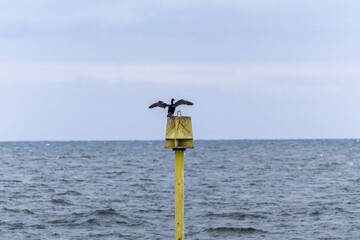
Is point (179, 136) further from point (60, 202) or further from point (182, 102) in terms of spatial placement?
point (60, 202)

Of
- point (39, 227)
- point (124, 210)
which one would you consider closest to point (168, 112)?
point (39, 227)

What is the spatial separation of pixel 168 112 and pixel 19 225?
1751cm

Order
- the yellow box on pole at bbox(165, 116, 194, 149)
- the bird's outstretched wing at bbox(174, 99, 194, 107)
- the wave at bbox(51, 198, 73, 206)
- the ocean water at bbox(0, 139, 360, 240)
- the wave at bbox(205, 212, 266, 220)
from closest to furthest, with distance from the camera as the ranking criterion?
the yellow box on pole at bbox(165, 116, 194, 149) < the bird's outstretched wing at bbox(174, 99, 194, 107) < the ocean water at bbox(0, 139, 360, 240) < the wave at bbox(205, 212, 266, 220) < the wave at bbox(51, 198, 73, 206)

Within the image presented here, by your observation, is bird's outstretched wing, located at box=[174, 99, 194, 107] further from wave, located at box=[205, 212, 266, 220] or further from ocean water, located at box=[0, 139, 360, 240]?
wave, located at box=[205, 212, 266, 220]

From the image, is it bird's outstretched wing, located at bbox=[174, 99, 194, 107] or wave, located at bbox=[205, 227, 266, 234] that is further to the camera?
wave, located at bbox=[205, 227, 266, 234]

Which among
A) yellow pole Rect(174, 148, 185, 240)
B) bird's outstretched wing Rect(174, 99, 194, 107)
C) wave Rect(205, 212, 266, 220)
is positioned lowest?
wave Rect(205, 212, 266, 220)

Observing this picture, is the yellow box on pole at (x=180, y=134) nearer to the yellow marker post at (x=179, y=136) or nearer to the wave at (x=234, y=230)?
the yellow marker post at (x=179, y=136)

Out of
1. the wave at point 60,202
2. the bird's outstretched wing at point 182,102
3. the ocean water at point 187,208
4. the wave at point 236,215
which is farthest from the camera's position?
the wave at point 60,202

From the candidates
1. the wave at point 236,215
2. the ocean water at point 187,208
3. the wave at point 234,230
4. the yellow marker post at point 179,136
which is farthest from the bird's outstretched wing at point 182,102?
the wave at point 236,215

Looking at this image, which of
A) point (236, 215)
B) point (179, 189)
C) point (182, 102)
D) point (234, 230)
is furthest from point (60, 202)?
point (182, 102)

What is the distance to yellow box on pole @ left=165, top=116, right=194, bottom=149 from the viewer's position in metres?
12.2

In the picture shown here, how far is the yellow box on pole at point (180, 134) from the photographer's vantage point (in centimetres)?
1225

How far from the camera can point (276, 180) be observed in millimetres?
52000

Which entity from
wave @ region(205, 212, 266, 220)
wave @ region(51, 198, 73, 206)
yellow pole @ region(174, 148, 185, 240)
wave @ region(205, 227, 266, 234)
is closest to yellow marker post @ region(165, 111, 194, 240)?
yellow pole @ region(174, 148, 185, 240)
